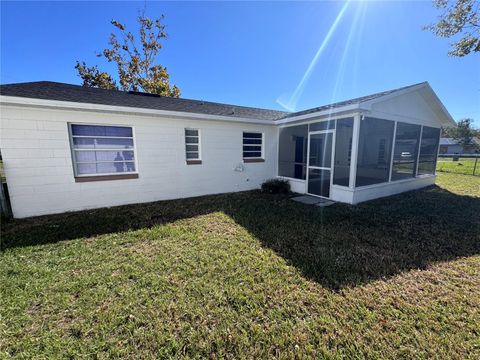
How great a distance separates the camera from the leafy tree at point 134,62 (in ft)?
54.9

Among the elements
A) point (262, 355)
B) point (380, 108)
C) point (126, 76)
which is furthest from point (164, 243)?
point (126, 76)

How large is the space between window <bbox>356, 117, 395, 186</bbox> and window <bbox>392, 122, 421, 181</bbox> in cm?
39

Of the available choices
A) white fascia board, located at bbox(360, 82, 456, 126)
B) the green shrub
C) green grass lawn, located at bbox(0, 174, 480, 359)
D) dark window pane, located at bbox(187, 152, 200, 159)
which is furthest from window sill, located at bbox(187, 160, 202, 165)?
white fascia board, located at bbox(360, 82, 456, 126)

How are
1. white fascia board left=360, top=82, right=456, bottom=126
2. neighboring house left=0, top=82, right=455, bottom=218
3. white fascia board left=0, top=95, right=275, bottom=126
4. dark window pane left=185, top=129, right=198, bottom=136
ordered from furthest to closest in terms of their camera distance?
dark window pane left=185, top=129, right=198, bottom=136 < white fascia board left=360, top=82, right=456, bottom=126 < neighboring house left=0, top=82, right=455, bottom=218 < white fascia board left=0, top=95, right=275, bottom=126

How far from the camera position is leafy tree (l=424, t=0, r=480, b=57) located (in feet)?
29.3

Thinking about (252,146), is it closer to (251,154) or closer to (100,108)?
(251,154)

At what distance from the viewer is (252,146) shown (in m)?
9.23

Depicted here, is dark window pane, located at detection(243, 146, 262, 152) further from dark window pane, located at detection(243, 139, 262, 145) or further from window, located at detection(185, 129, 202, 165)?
window, located at detection(185, 129, 202, 165)

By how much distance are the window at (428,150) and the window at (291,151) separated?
5.00 metres

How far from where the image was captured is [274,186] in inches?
334

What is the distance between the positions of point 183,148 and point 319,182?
546 centimetres

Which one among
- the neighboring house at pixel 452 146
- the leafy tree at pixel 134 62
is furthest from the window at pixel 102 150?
the neighboring house at pixel 452 146

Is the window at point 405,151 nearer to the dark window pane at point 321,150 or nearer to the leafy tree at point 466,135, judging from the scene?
the dark window pane at point 321,150

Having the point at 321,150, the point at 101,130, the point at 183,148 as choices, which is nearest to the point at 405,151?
the point at 321,150
